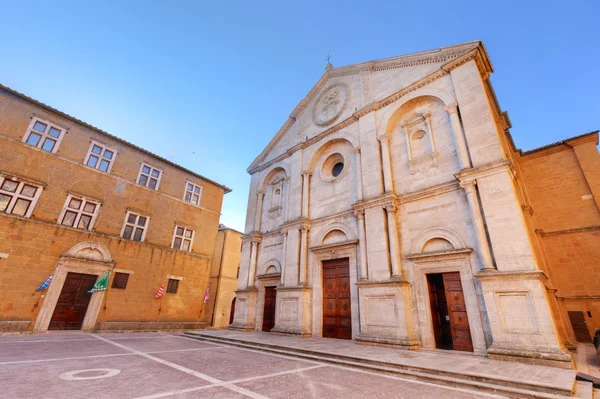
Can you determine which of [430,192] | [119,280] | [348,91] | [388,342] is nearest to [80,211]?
[119,280]

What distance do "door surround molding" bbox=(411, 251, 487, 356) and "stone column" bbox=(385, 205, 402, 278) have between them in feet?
1.99

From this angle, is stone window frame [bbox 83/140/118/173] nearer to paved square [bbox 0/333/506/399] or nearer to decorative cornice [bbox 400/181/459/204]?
paved square [bbox 0/333/506/399]

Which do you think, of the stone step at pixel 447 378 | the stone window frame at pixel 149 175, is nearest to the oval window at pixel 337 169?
the stone step at pixel 447 378

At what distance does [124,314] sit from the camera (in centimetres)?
1669

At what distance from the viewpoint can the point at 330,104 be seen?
1827cm

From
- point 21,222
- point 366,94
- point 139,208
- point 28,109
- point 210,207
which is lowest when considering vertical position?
point 21,222

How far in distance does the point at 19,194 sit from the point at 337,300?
17.4 metres

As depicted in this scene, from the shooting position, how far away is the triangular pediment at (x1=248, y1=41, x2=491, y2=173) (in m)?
13.8

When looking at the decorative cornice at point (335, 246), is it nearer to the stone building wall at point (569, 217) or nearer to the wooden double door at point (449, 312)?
the wooden double door at point (449, 312)

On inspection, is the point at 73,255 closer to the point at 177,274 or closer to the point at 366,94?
the point at 177,274

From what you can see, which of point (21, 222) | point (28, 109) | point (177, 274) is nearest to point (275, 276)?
point (177, 274)

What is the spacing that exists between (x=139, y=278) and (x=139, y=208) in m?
4.71

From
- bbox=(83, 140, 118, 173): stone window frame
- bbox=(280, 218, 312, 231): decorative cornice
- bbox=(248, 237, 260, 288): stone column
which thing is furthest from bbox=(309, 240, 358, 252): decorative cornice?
bbox=(83, 140, 118, 173): stone window frame

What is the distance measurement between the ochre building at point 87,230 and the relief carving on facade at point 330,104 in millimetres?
11834
